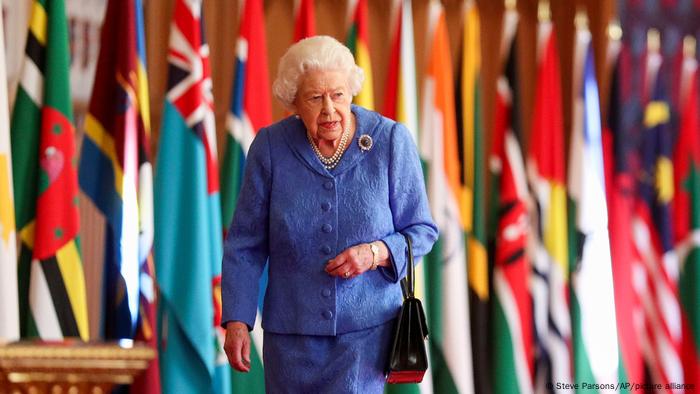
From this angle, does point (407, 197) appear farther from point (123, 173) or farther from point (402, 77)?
point (402, 77)

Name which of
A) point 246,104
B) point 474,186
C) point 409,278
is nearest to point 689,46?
point 474,186

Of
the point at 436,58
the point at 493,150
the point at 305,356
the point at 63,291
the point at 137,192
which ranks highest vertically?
the point at 436,58

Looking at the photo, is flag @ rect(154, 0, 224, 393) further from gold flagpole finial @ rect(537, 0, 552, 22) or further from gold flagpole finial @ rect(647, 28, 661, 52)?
gold flagpole finial @ rect(647, 28, 661, 52)

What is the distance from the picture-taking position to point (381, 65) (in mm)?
5480

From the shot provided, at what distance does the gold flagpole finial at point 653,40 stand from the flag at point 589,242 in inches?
21.7

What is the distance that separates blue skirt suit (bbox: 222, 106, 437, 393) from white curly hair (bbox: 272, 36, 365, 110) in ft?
0.39

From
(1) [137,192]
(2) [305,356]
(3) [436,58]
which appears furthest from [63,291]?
(3) [436,58]

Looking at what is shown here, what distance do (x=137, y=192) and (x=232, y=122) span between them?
64cm

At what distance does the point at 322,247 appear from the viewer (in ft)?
8.84

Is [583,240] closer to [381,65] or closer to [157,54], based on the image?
[381,65]

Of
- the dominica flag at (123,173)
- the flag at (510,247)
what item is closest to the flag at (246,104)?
the dominica flag at (123,173)

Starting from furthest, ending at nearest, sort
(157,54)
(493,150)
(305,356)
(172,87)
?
(493,150), (157,54), (172,87), (305,356)

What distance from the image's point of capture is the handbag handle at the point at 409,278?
8.88 ft

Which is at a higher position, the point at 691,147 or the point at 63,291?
the point at 691,147
